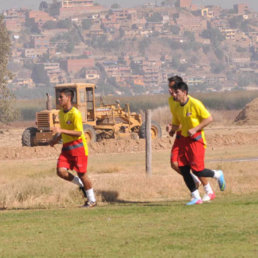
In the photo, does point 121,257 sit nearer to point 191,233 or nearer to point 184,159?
point 191,233

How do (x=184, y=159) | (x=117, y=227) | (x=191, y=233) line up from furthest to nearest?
(x=184, y=159)
(x=117, y=227)
(x=191, y=233)

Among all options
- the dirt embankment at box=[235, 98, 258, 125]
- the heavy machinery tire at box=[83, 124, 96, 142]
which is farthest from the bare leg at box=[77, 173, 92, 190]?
the dirt embankment at box=[235, 98, 258, 125]

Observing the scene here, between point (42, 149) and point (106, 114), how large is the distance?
3399 mm

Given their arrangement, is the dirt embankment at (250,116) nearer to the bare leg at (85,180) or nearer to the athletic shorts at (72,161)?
the bare leg at (85,180)

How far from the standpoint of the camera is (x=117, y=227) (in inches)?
A: 373

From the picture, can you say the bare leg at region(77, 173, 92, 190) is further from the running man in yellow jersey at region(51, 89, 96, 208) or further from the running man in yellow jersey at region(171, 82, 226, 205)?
the running man in yellow jersey at region(171, 82, 226, 205)

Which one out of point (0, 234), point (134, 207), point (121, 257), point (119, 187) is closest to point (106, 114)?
point (119, 187)

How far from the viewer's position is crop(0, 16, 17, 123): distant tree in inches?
2015

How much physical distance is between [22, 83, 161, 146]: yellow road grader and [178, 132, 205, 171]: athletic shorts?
17.9m

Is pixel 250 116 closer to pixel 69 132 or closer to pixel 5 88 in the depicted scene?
pixel 5 88

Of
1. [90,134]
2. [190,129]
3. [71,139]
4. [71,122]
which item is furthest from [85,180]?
[90,134]

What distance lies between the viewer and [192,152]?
1099cm

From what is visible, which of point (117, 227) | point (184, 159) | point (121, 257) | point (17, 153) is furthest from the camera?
point (17, 153)

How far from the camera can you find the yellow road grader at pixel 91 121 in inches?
1165
